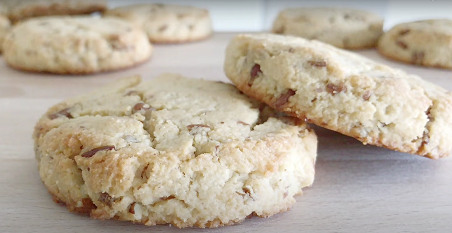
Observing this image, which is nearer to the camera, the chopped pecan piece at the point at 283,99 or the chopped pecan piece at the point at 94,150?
the chopped pecan piece at the point at 94,150

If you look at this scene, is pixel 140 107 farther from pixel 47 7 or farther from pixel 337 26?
pixel 47 7

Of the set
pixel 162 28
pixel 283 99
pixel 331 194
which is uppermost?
pixel 283 99

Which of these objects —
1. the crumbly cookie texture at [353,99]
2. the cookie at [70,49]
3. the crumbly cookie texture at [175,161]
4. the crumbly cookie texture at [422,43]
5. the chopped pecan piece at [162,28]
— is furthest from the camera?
the chopped pecan piece at [162,28]

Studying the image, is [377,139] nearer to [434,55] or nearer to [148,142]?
[148,142]

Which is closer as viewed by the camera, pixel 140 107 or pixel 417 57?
pixel 140 107

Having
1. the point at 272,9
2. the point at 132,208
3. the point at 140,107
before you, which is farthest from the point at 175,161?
the point at 272,9

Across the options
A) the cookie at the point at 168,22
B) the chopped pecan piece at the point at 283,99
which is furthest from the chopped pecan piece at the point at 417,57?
the chopped pecan piece at the point at 283,99

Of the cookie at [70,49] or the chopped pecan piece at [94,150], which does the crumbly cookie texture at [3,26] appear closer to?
the cookie at [70,49]
